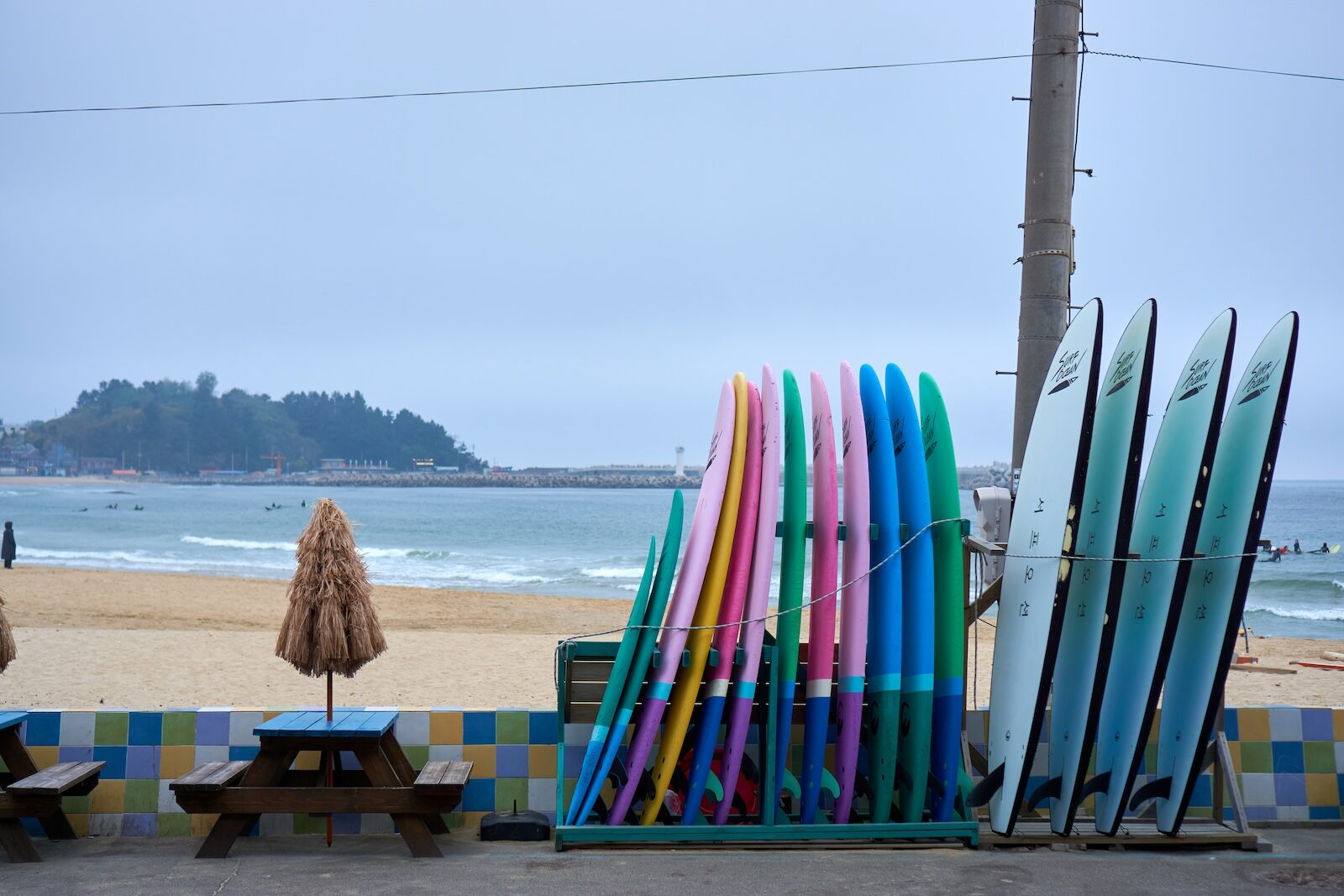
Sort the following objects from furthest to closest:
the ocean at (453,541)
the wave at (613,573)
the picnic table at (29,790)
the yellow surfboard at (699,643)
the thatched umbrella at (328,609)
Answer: the wave at (613,573)
the ocean at (453,541)
the yellow surfboard at (699,643)
the thatched umbrella at (328,609)
the picnic table at (29,790)

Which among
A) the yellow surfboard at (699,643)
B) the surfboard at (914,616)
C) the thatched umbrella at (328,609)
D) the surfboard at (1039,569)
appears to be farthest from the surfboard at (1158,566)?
the thatched umbrella at (328,609)

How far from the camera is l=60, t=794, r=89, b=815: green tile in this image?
4.23 m

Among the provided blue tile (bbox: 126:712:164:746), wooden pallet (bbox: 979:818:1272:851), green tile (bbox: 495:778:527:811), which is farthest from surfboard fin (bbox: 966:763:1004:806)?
blue tile (bbox: 126:712:164:746)

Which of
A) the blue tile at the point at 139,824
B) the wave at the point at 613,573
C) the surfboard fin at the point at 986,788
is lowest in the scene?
the wave at the point at 613,573

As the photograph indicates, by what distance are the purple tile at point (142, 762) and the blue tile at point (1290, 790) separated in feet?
14.0

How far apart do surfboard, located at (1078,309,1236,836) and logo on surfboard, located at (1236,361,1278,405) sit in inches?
8.2

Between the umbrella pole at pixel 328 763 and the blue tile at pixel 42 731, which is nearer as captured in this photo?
the umbrella pole at pixel 328 763

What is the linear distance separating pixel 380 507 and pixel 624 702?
90.4 m

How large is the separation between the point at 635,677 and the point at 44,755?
222cm

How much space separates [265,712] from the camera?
4309 millimetres

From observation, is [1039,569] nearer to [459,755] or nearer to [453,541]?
[459,755]

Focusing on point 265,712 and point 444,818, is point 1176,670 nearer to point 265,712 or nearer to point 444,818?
point 444,818

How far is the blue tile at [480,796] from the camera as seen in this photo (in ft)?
14.3

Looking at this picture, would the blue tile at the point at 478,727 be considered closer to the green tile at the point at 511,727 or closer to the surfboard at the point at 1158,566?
the green tile at the point at 511,727
